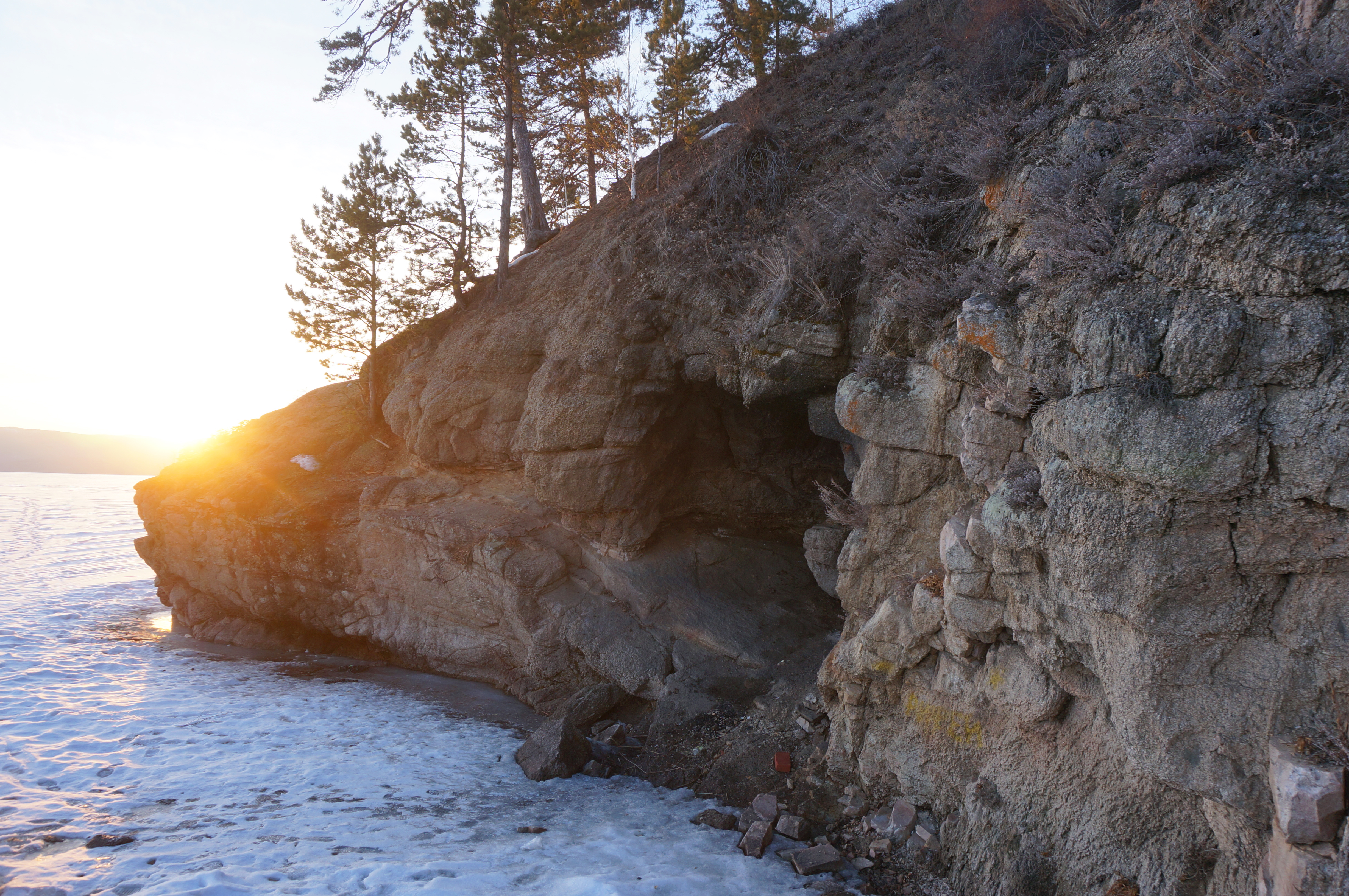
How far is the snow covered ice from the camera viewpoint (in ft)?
22.2

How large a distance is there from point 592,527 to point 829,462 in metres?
4.53

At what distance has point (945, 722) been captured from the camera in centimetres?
696

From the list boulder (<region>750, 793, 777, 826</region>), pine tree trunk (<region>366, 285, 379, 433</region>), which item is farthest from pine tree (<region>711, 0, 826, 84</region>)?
boulder (<region>750, 793, 777, 826</region>)

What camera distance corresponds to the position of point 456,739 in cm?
1046

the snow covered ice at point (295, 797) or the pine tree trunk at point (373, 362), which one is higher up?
the pine tree trunk at point (373, 362)

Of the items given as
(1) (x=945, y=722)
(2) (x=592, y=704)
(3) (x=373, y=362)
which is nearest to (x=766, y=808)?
(1) (x=945, y=722)

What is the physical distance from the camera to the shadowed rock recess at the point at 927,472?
4422 millimetres

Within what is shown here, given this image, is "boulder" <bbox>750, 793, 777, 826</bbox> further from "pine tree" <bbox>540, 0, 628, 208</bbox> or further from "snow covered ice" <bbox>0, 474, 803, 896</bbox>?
"pine tree" <bbox>540, 0, 628, 208</bbox>

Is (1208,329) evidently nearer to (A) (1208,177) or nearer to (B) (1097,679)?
(A) (1208,177)

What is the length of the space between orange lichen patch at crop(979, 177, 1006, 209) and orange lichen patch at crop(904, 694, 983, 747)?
5397 mm

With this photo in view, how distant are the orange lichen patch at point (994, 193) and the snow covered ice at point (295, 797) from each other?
7.42 meters

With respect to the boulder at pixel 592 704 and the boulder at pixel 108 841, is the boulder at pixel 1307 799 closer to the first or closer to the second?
the boulder at pixel 592 704

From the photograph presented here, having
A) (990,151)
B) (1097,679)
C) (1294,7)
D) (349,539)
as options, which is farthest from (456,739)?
(1294,7)

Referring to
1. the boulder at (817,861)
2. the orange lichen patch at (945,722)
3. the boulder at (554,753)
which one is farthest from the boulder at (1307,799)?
the boulder at (554,753)
